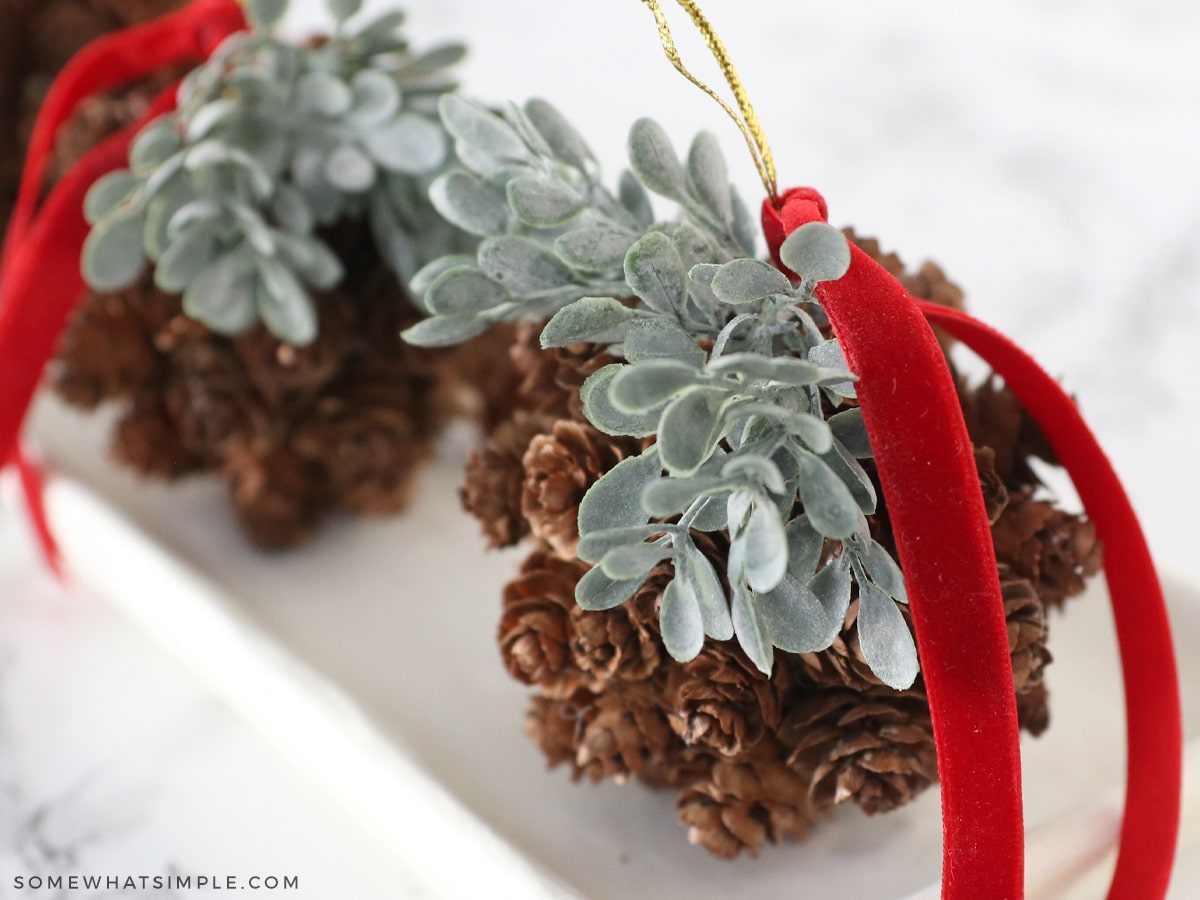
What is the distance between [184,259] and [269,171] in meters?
0.07

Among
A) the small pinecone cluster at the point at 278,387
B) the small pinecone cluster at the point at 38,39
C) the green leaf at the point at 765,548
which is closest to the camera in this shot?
the green leaf at the point at 765,548

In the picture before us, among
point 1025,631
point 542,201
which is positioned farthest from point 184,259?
point 1025,631

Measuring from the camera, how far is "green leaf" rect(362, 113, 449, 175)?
64 centimetres

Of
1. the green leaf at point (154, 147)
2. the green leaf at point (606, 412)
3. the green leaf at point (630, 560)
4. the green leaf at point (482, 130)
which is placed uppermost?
the green leaf at point (482, 130)

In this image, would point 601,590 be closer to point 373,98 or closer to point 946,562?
point 946,562

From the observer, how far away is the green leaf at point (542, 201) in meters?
0.48

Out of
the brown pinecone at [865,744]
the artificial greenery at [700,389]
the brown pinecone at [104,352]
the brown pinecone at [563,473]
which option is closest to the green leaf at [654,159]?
the artificial greenery at [700,389]

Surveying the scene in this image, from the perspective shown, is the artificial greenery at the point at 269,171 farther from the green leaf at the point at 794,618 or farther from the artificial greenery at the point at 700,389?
the green leaf at the point at 794,618

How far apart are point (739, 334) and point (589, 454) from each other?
0.27ft

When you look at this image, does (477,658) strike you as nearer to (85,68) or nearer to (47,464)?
(47,464)

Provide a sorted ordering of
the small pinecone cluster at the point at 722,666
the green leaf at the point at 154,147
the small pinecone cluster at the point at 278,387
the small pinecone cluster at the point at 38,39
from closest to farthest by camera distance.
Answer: the small pinecone cluster at the point at 722,666 → the green leaf at the point at 154,147 → the small pinecone cluster at the point at 278,387 → the small pinecone cluster at the point at 38,39

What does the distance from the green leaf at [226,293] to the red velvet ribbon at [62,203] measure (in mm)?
120

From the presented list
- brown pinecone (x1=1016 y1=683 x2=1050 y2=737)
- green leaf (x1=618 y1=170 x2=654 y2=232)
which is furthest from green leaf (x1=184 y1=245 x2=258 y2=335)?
brown pinecone (x1=1016 y1=683 x2=1050 y2=737)

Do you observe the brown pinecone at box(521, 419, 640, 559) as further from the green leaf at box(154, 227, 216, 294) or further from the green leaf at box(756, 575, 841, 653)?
the green leaf at box(154, 227, 216, 294)
